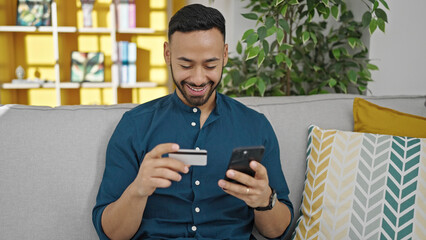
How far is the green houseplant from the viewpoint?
1.70m

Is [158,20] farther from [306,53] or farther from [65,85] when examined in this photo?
[306,53]

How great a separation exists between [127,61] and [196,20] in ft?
7.92

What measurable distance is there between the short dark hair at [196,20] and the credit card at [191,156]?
36cm

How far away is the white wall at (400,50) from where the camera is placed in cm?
187

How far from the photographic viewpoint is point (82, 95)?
136 inches

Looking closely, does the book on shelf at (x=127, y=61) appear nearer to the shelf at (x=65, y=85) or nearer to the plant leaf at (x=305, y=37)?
the shelf at (x=65, y=85)

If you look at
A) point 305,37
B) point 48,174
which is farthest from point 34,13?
point 48,174

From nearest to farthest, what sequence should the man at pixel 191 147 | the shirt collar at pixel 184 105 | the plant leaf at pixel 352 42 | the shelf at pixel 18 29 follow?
the man at pixel 191 147 → the shirt collar at pixel 184 105 → the plant leaf at pixel 352 42 → the shelf at pixel 18 29

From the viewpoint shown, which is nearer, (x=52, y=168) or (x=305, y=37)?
(x=52, y=168)

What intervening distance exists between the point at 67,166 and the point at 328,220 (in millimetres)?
747

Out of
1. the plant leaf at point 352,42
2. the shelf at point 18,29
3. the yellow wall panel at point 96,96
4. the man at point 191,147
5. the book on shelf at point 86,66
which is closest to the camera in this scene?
the man at point 191,147

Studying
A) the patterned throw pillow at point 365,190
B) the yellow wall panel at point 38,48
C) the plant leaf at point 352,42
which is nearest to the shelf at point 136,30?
the yellow wall panel at point 38,48

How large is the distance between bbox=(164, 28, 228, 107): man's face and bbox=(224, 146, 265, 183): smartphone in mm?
282

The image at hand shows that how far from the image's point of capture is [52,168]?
111cm
